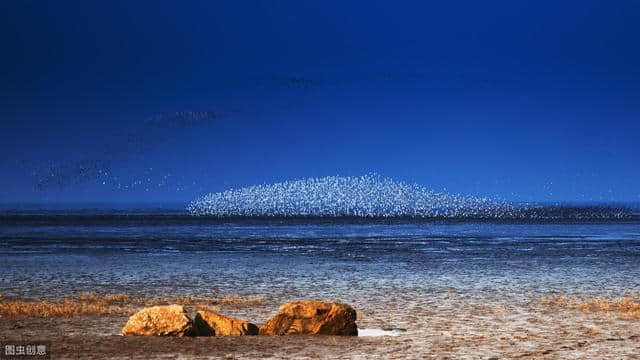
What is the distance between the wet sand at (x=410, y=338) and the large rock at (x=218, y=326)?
16.8 inches

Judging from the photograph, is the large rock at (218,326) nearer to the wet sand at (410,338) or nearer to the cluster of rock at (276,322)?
the cluster of rock at (276,322)

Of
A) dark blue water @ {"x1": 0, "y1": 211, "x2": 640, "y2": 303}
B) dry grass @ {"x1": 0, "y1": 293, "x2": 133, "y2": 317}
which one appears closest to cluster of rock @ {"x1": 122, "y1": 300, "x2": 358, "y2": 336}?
dry grass @ {"x1": 0, "y1": 293, "x2": 133, "y2": 317}

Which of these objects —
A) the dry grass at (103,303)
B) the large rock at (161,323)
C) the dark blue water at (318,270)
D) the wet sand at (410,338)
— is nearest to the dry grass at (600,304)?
the wet sand at (410,338)

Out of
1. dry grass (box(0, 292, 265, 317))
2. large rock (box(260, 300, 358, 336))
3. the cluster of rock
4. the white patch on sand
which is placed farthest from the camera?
dry grass (box(0, 292, 265, 317))

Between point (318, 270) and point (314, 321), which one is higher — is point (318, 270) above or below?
above

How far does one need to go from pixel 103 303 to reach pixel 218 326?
8.29 m

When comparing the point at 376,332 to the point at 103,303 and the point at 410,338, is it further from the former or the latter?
the point at 103,303

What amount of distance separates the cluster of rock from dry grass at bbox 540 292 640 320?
23.8ft

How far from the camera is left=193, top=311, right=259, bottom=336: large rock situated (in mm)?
20141

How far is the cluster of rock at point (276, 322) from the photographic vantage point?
789 inches

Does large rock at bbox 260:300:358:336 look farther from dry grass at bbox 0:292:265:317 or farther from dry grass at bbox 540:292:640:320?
dry grass at bbox 540:292:640:320

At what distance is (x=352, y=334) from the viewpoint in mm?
20453

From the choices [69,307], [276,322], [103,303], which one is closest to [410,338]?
[276,322]

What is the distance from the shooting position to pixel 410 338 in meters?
20.1
